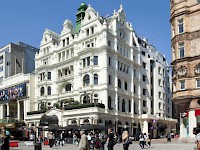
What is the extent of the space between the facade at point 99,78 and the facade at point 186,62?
18040 mm

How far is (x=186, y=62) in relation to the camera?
38031 millimetres

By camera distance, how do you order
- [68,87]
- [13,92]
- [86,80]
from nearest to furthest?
[86,80], [68,87], [13,92]

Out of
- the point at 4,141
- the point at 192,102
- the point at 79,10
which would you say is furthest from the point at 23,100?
the point at 4,141

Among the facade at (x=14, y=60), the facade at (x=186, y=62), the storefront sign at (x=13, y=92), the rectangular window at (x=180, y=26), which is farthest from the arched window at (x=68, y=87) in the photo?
the rectangular window at (x=180, y=26)

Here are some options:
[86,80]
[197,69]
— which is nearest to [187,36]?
[197,69]

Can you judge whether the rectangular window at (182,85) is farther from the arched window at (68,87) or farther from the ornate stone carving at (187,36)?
the arched window at (68,87)

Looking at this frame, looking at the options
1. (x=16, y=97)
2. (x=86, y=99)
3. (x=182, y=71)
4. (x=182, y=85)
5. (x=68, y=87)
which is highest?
(x=182, y=71)

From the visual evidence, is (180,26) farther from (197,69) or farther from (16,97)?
(16,97)

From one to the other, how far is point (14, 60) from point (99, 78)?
36.8 metres

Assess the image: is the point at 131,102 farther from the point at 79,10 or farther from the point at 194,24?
the point at 194,24

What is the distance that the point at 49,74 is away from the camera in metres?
69.4

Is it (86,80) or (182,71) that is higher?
(86,80)

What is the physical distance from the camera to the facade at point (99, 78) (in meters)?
57.1

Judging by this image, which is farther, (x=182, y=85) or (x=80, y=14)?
(x=80, y=14)
